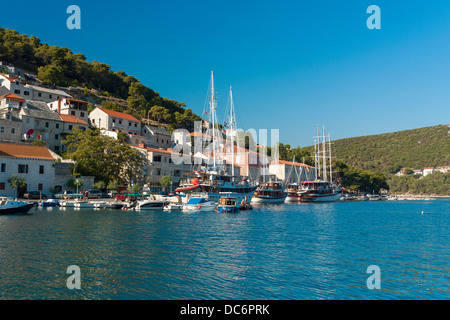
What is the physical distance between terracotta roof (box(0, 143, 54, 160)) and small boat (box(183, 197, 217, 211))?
25176mm

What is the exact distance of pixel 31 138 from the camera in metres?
68.1

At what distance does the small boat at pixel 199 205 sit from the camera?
53.0 meters

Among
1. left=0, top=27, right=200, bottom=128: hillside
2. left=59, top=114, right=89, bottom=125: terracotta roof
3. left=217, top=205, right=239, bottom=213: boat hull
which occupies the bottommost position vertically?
left=217, top=205, right=239, bottom=213: boat hull

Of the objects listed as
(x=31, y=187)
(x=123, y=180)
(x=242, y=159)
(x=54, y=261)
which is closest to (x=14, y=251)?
(x=54, y=261)

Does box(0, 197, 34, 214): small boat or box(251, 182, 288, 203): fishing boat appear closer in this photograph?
box(0, 197, 34, 214): small boat

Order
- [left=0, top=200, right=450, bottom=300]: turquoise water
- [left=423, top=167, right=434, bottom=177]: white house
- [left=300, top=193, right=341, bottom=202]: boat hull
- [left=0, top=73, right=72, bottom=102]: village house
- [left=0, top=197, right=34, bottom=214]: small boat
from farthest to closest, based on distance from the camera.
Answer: [left=423, top=167, right=434, bottom=177]: white house, [left=300, top=193, right=341, bottom=202]: boat hull, [left=0, top=73, right=72, bottom=102]: village house, [left=0, top=197, right=34, bottom=214]: small boat, [left=0, top=200, right=450, bottom=300]: turquoise water

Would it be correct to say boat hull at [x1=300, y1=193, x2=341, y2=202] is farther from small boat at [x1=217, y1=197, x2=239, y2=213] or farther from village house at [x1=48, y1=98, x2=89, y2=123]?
village house at [x1=48, y1=98, x2=89, y2=123]

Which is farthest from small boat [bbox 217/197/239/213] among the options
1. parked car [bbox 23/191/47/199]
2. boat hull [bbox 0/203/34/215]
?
parked car [bbox 23/191/47/199]

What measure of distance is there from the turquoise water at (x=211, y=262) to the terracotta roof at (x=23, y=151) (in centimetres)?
2338

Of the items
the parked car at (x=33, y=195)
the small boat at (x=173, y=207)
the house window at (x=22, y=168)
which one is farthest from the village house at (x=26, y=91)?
the small boat at (x=173, y=207)

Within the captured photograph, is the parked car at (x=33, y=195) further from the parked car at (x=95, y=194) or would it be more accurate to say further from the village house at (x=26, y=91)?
the village house at (x=26, y=91)

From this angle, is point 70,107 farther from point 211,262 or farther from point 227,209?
point 211,262

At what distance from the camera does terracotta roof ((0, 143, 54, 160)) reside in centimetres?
5381

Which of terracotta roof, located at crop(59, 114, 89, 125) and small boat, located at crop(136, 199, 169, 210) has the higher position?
terracotta roof, located at crop(59, 114, 89, 125)
